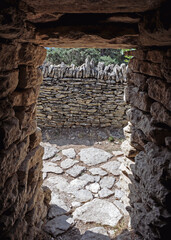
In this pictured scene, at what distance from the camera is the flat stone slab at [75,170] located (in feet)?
13.7

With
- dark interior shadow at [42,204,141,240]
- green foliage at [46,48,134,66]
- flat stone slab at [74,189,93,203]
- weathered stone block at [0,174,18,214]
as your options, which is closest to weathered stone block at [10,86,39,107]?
weathered stone block at [0,174,18,214]

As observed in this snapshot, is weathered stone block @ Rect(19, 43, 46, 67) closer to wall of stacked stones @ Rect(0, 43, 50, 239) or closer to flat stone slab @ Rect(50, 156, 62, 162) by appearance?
wall of stacked stones @ Rect(0, 43, 50, 239)

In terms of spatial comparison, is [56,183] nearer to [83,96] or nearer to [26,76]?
[26,76]

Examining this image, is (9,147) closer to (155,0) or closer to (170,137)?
(170,137)

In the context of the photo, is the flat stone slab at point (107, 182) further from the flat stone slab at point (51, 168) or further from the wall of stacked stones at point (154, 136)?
the wall of stacked stones at point (154, 136)

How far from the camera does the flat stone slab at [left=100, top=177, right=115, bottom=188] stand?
3.84 metres

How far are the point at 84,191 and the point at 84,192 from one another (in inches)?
1.2

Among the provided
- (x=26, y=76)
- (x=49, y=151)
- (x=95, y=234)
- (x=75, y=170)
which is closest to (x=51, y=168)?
(x=75, y=170)

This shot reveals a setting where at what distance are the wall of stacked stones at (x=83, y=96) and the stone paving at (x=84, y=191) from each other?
1.32m

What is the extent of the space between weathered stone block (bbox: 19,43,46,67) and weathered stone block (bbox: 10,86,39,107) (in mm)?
269

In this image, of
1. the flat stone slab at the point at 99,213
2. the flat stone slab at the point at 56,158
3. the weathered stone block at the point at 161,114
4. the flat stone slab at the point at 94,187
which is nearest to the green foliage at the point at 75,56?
the flat stone slab at the point at 56,158

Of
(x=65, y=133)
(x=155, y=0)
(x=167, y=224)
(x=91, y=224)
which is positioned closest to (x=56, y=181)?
(x=91, y=224)

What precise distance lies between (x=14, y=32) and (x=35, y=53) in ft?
2.13

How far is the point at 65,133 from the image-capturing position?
6219 millimetres
